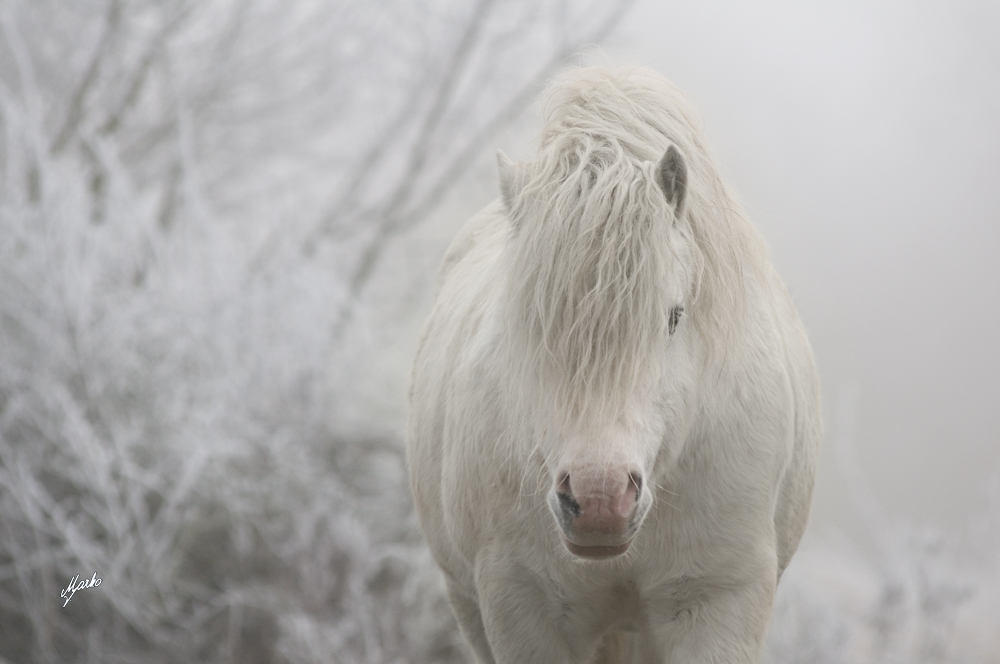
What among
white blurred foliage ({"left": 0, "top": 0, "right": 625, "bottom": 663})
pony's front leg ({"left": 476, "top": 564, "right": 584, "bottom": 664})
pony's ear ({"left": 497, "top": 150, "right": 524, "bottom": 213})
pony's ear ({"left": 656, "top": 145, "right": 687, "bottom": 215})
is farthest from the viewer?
white blurred foliage ({"left": 0, "top": 0, "right": 625, "bottom": 663})

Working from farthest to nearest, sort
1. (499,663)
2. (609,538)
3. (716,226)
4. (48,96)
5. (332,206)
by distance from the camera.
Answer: (332,206) → (48,96) → (499,663) → (716,226) → (609,538)

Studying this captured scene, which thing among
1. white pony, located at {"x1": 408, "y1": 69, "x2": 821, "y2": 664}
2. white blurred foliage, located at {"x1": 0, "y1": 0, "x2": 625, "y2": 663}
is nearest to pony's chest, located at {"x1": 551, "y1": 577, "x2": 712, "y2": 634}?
white pony, located at {"x1": 408, "y1": 69, "x2": 821, "y2": 664}

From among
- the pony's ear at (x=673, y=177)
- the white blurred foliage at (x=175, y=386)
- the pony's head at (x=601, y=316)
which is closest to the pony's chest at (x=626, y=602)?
the pony's head at (x=601, y=316)

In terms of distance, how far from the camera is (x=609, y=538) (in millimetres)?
1126

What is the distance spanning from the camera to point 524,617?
5.05 ft

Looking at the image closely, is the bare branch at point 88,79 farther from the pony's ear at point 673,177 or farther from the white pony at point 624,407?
the pony's ear at point 673,177

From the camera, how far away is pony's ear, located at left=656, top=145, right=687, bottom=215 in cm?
125

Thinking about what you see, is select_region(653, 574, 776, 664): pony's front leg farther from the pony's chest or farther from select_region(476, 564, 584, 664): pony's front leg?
select_region(476, 564, 584, 664): pony's front leg

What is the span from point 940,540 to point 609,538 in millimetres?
3262

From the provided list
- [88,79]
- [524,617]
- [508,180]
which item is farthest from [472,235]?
[88,79]

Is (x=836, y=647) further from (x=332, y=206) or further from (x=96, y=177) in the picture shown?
(x=96, y=177)

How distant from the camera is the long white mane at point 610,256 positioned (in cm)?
119

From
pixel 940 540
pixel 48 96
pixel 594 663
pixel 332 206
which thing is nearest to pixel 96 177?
pixel 48 96

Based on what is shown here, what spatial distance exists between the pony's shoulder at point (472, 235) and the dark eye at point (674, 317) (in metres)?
1.08
